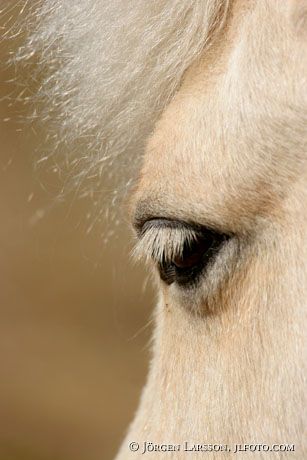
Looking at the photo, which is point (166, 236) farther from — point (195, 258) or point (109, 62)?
point (109, 62)

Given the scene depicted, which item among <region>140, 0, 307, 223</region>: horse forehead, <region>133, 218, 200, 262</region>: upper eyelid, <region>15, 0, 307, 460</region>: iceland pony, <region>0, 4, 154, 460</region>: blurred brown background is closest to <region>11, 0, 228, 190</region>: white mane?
<region>15, 0, 307, 460</region>: iceland pony

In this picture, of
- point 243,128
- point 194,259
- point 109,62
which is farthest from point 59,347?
point 243,128

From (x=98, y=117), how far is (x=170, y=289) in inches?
12.4

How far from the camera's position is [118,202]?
1.63 meters

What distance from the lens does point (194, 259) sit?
3.64 ft

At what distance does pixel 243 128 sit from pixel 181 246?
0.52 feet

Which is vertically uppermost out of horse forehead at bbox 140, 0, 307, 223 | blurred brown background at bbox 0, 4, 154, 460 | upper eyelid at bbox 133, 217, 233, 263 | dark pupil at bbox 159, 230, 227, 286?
horse forehead at bbox 140, 0, 307, 223

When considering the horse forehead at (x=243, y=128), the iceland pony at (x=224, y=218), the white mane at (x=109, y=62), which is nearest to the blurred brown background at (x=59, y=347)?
the white mane at (x=109, y=62)

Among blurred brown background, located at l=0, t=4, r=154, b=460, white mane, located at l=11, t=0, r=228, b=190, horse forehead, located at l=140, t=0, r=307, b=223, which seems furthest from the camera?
blurred brown background, located at l=0, t=4, r=154, b=460

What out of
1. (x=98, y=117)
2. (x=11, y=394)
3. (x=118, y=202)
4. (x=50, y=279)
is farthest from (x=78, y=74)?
(x=50, y=279)

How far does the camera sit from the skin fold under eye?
3.52 feet

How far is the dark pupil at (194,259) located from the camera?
1.08 m

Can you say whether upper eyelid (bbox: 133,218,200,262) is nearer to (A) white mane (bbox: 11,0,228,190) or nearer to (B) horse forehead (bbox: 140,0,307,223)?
(B) horse forehead (bbox: 140,0,307,223)

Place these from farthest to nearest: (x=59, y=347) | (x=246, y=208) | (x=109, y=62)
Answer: (x=59, y=347) < (x=109, y=62) < (x=246, y=208)
